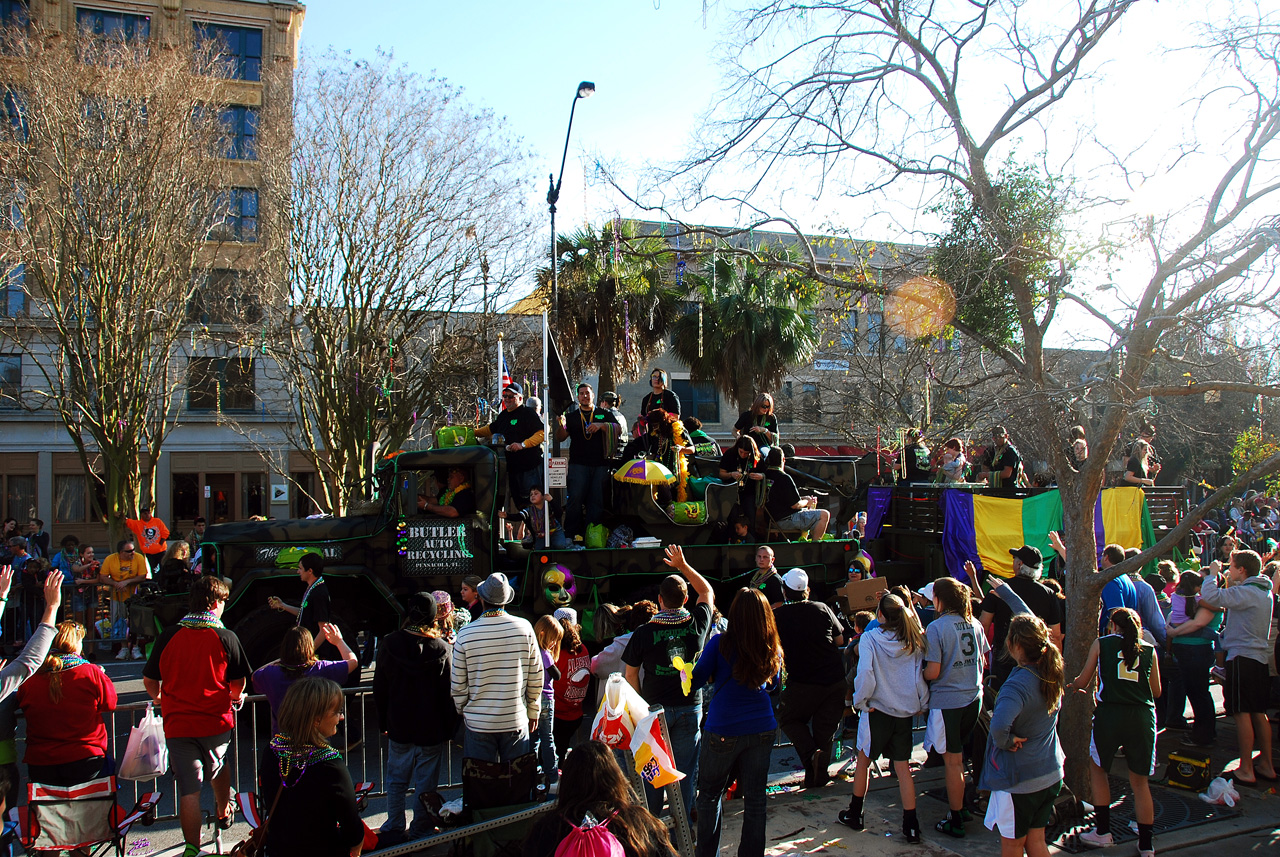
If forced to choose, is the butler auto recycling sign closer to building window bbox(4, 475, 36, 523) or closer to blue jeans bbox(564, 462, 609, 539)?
blue jeans bbox(564, 462, 609, 539)

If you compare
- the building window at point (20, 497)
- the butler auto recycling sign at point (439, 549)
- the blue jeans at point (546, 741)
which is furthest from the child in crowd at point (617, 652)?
the building window at point (20, 497)

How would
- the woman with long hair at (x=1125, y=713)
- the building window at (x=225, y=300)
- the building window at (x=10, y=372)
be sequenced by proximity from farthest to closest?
the building window at (x=10, y=372)
the building window at (x=225, y=300)
the woman with long hair at (x=1125, y=713)

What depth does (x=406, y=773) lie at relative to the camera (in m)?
5.31

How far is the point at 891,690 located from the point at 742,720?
1437mm

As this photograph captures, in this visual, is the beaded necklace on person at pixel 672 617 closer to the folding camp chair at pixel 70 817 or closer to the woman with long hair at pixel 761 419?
the folding camp chair at pixel 70 817

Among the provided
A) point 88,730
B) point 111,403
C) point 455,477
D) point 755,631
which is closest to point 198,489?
point 111,403

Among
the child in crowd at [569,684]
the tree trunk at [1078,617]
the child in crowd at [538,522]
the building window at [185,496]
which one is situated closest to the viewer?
the tree trunk at [1078,617]

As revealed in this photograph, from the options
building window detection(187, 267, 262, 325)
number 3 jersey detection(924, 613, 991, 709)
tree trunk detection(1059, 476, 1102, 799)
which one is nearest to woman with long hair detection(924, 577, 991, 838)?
number 3 jersey detection(924, 613, 991, 709)

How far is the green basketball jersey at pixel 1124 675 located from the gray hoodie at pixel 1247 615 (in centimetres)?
188

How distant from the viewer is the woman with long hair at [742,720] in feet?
15.8

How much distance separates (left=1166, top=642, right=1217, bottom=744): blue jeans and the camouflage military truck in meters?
3.87

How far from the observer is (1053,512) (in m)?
10.8

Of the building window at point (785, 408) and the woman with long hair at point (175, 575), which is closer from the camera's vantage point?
the woman with long hair at point (175, 575)

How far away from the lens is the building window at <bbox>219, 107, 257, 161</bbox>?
18764mm
